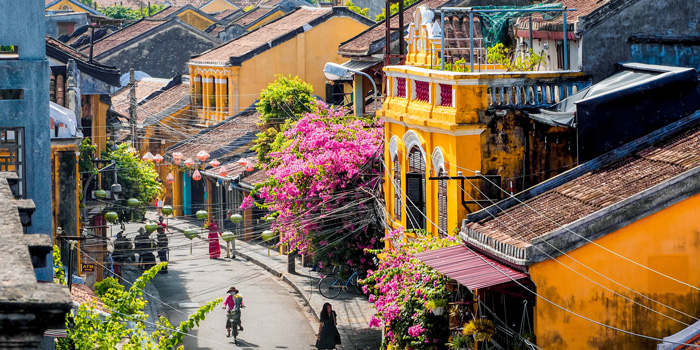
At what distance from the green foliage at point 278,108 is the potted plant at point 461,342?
20.1 metres

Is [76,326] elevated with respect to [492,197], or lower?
lower

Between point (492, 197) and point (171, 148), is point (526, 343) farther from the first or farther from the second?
point (171, 148)

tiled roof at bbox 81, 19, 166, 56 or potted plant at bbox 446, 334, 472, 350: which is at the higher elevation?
tiled roof at bbox 81, 19, 166, 56

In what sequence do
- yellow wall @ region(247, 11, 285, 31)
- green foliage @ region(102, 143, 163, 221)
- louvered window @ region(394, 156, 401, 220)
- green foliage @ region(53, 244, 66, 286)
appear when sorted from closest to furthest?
green foliage @ region(53, 244, 66, 286), louvered window @ region(394, 156, 401, 220), green foliage @ region(102, 143, 163, 221), yellow wall @ region(247, 11, 285, 31)

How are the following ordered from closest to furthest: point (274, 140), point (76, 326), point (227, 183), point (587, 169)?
point (76, 326)
point (587, 169)
point (274, 140)
point (227, 183)

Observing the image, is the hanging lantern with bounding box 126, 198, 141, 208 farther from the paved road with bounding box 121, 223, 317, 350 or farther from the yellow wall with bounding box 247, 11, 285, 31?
the yellow wall with bounding box 247, 11, 285, 31

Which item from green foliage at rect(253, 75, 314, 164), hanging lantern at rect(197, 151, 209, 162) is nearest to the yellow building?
hanging lantern at rect(197, 151, 209, 162)

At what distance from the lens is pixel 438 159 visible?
20.2m

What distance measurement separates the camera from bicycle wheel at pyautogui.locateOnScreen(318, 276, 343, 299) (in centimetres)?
3153

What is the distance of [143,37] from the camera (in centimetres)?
5944

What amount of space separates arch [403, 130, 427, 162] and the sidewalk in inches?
235

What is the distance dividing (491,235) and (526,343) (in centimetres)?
191

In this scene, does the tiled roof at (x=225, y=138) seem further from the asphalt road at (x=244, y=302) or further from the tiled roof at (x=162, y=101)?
the asphalt road at (x=244, y=302)

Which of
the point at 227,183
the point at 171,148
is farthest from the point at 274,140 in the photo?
the point at 171,148
